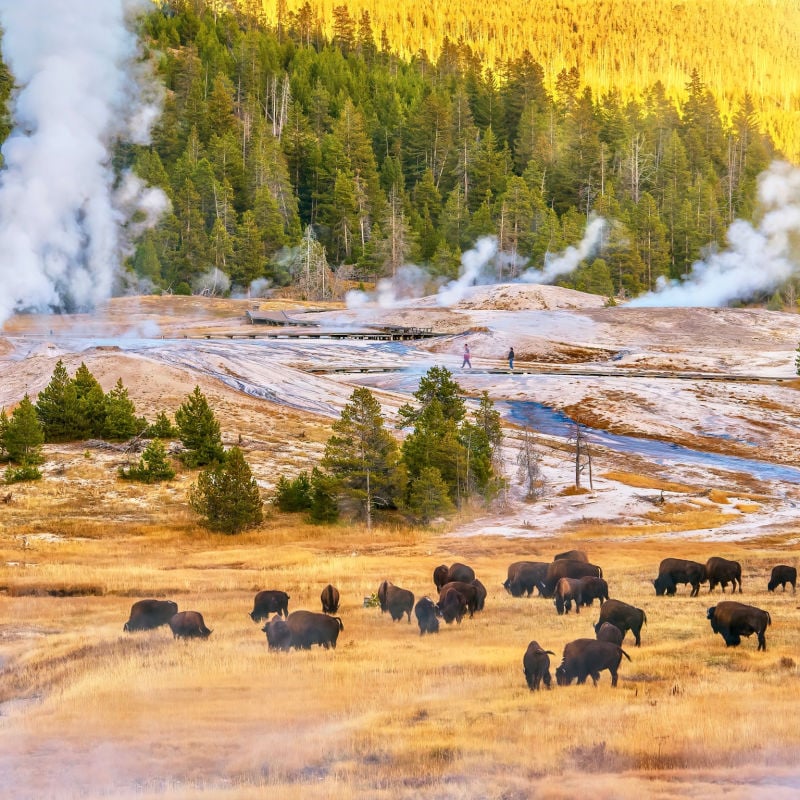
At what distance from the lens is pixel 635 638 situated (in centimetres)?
1891

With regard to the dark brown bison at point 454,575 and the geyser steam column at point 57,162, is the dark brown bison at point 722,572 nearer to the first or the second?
the dark brown bison at point 454,575

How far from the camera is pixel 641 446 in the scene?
2245 inches

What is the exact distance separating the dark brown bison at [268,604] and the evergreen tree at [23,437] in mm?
26294

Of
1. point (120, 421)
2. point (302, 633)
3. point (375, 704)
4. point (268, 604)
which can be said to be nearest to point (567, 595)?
point (302, 633)

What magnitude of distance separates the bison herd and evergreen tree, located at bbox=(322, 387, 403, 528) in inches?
588

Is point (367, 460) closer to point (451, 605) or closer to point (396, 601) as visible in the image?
point (396, 601)

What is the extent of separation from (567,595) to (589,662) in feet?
19.0

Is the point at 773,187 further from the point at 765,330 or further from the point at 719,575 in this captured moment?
the point at 719,575

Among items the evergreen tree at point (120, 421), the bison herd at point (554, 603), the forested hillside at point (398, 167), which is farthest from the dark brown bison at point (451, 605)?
the forested hillside at point (398, 167)

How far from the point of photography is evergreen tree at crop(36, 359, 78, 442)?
50.3m

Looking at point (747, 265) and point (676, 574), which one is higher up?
point (747, 265)

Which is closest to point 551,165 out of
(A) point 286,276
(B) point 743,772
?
(A) point 286,276

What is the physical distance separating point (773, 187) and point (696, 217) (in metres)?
15.4

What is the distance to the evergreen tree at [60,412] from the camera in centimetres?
5031
